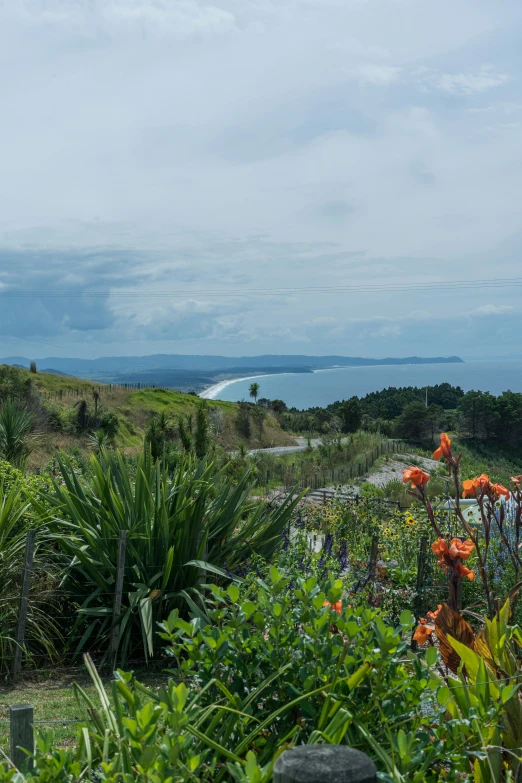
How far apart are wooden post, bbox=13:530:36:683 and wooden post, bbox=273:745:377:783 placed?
4845mm

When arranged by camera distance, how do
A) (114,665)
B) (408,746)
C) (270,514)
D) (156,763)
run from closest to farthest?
1. (156,763)
2. (408,746)
3. (114,665)
4. (270,514)

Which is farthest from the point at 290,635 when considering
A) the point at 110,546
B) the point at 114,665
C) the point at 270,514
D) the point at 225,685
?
the point at 270,514

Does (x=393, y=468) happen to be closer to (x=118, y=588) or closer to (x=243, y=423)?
(x=243, y=423)

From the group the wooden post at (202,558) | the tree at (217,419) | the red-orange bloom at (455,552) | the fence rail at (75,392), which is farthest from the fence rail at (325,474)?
the fence rail at (75,392)

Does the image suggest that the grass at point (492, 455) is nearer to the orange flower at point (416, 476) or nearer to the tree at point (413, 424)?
the tree at point (413, 424)

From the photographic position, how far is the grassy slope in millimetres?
46781

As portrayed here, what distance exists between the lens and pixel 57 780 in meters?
1.81

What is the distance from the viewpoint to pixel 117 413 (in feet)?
159

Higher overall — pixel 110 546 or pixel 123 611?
pixel 110 546

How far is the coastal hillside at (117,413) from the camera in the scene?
36.5 meters

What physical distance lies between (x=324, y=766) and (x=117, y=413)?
47.8 meters

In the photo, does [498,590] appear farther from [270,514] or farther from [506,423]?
[506,423]

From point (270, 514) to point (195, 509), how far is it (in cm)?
110

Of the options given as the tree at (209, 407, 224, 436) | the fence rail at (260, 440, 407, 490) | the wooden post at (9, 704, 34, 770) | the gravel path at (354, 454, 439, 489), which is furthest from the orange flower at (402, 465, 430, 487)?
the tree at (209, 407, 224, 436)
